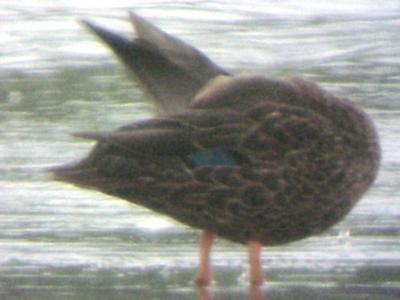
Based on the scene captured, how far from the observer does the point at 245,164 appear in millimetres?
7582

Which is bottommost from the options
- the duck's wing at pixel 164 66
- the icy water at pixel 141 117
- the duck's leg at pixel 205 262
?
the icy water at pixel 141 117

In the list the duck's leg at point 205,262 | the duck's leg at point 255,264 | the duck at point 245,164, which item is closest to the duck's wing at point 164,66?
the duck at point 245,164

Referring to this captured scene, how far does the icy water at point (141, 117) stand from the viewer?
7.86m

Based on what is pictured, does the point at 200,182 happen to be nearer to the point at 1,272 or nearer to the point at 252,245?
the point at 252,245

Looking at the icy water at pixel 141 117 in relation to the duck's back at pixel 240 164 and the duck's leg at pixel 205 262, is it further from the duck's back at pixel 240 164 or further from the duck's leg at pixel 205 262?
the duck's back at pixel 240 164

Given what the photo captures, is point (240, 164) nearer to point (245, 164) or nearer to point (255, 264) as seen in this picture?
point (245, 164)

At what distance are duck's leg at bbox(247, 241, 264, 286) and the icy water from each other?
64 mm

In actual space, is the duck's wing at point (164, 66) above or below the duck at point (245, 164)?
above

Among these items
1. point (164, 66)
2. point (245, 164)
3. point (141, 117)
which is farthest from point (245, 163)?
point (141, 117)

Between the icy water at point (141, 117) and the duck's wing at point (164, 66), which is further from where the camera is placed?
the duck's wing at point (164, 66)

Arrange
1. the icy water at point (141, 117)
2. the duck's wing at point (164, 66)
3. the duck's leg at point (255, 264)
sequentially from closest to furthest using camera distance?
the duck's leg at point (255, 264) → the icy water at point (141, 117) → the duck's wing at point (164, 66)

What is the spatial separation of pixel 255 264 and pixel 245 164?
1.58 feet

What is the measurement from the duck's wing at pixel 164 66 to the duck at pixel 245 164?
34 centimetres

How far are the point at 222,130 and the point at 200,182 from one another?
0.89 feet
